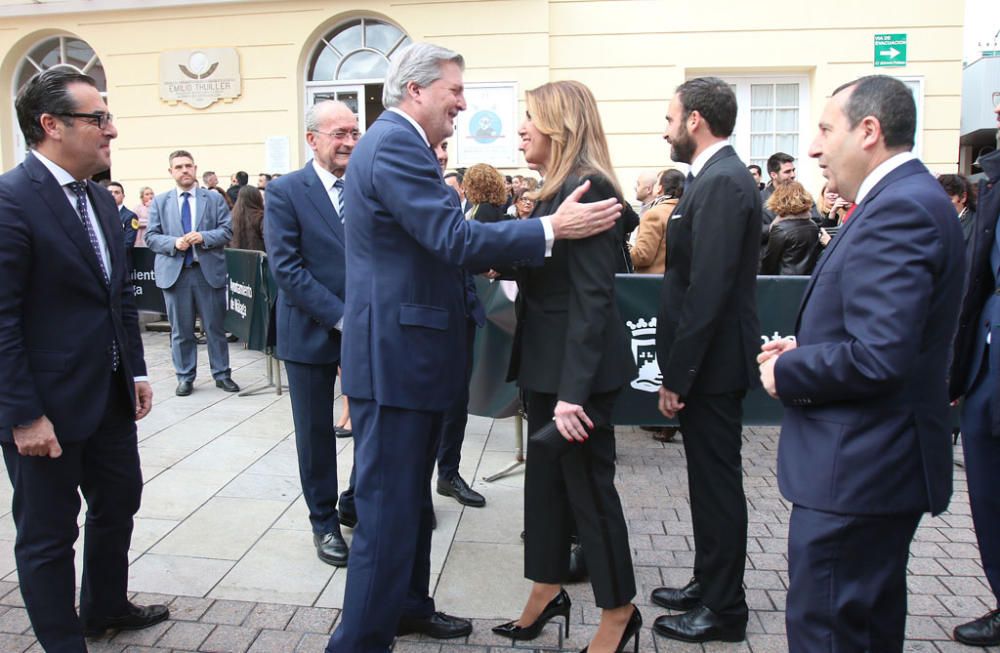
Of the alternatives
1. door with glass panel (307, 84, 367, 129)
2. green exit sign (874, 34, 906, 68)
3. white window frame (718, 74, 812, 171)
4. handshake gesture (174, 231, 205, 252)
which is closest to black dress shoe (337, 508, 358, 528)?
handshake gesture (174, 231, 205, 252)

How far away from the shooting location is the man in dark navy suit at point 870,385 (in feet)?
6.20

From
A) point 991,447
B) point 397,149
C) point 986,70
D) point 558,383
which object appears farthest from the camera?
Result: point 986,70

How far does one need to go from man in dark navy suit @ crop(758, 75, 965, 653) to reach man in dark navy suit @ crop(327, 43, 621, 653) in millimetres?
775

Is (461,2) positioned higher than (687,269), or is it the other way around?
(461,2)

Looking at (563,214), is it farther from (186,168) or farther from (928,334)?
(186,168)

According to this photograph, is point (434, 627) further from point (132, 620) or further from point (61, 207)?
point (61, 207)

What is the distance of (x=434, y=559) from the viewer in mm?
3754

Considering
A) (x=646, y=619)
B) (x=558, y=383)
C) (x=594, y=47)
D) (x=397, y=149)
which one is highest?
(x=594, y=47)

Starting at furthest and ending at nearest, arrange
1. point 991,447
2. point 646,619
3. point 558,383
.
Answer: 1. point 646,619
2. point 991,447
3. point 558,383

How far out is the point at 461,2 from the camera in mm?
11312

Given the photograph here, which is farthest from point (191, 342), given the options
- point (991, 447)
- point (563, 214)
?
point (991, 447)

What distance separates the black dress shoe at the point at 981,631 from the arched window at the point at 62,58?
1343 cm

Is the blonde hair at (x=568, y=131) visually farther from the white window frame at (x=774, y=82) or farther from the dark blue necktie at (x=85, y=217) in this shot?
the white window frame at (x=774, y=82)

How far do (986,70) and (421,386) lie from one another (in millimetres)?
17018
